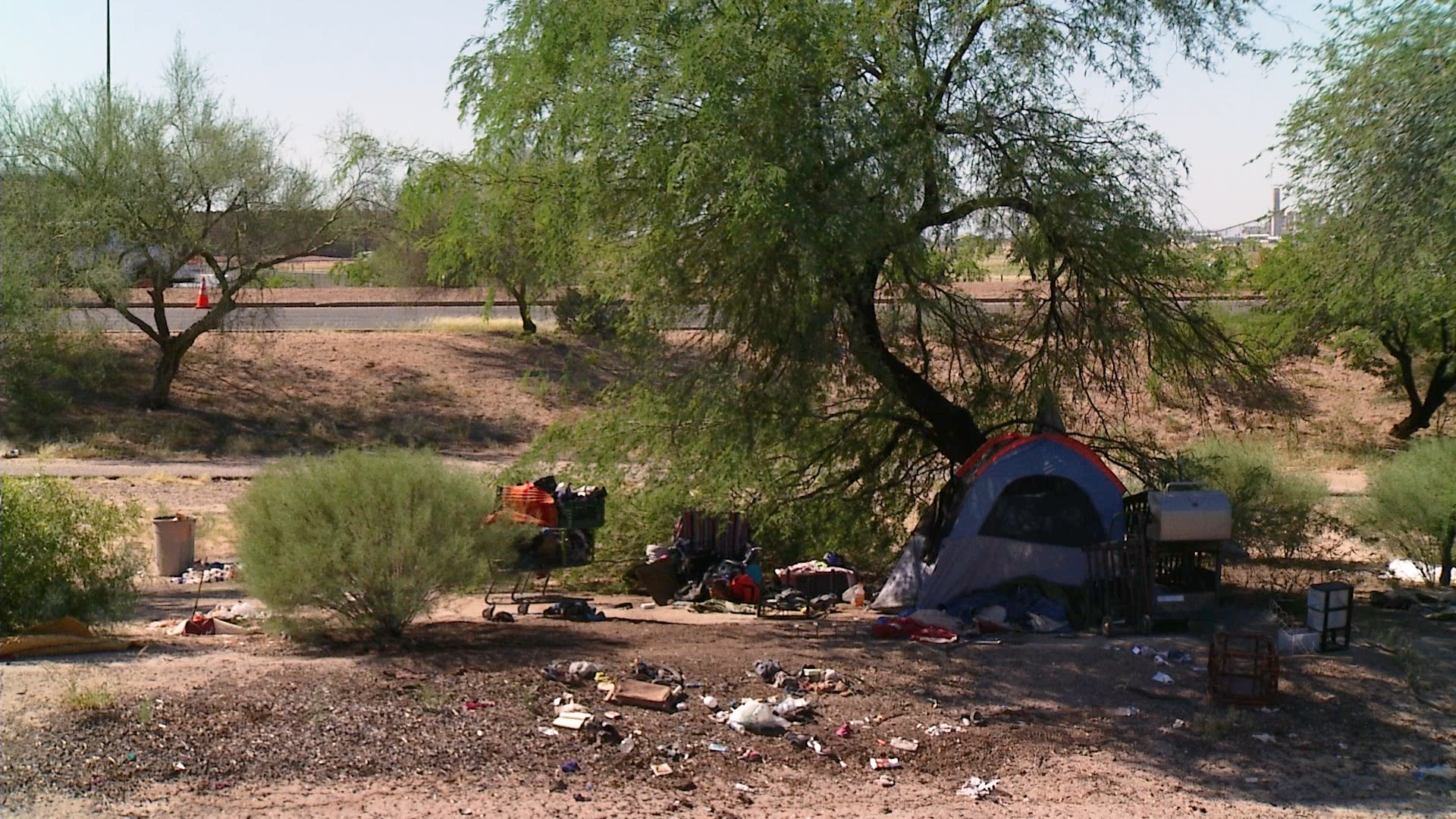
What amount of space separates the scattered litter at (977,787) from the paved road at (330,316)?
76.0 feet

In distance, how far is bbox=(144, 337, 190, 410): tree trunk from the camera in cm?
2931

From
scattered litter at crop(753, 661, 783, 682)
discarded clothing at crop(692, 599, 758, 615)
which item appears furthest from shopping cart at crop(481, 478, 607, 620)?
scattered litter at crop(753, 661, 783, 682)

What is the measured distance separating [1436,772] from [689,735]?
175 inches

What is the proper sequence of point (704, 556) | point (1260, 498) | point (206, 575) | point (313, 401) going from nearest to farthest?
point (704, 556)
point (206, 575)
point (1260, 498)
point (313, 401)

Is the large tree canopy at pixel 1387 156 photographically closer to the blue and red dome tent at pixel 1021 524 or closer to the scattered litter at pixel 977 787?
the blue and red dome tent at pixel 1021 524

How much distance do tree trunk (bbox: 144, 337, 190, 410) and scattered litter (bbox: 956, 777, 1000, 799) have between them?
25.6 meters

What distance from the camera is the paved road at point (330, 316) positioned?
31.2m

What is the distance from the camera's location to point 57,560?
9.43 metres

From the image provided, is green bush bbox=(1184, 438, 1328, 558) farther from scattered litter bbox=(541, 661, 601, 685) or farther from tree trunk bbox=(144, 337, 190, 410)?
tree trunk bbox=(144, 337, 190, 410)

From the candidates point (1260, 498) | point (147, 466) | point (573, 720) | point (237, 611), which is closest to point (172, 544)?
point (237, 611)

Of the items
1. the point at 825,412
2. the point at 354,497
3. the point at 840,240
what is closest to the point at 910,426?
the point at 825,412

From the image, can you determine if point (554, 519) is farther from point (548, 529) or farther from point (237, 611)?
point (237, 611)

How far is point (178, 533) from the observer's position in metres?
14.6

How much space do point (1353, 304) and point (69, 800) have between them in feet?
74.3
